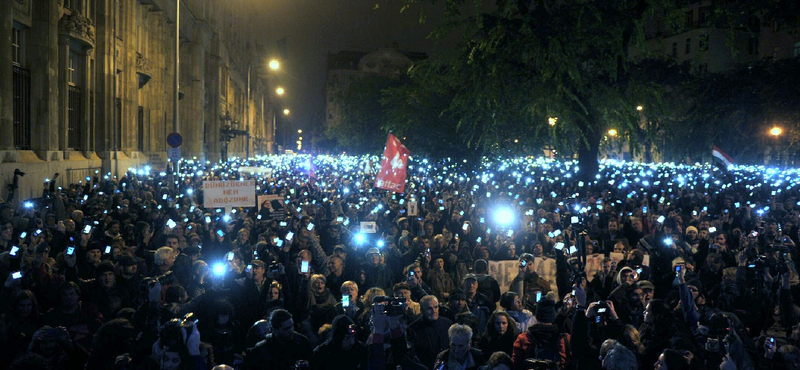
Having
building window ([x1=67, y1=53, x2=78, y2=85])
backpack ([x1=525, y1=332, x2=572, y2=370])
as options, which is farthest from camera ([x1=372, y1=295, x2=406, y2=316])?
building window ([x1=67, y1=53, x2=78, y2=85])

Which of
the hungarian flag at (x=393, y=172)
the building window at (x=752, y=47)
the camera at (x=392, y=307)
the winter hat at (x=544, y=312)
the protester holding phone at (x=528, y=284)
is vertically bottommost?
the protester holding phone at (x=528, y=284)

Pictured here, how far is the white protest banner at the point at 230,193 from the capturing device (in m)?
15.0

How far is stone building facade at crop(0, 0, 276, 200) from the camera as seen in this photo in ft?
71.4

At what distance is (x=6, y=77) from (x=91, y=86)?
342 inches

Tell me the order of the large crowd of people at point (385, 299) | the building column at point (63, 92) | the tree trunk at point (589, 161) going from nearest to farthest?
the large crowd of people at point (385, 299) < the building column at point (63, 92) < the tree trunk at point (589, 161)

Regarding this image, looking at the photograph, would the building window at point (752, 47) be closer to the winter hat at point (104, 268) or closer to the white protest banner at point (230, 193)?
the white protest banner at point (230, 193)

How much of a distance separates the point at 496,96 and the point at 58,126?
13886 millimetres

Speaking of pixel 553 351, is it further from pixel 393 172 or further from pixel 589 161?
pixel 589 161

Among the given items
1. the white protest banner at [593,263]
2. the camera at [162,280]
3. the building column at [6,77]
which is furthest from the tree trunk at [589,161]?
the camera at [162,280]

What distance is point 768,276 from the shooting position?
869 centimetres

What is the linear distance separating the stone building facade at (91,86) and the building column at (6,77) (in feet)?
0.08

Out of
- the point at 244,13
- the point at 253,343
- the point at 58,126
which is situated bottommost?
the point at 253,343

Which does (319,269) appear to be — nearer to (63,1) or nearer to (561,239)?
(561,239)

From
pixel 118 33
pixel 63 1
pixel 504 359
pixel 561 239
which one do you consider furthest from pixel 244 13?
pixel 504 359
